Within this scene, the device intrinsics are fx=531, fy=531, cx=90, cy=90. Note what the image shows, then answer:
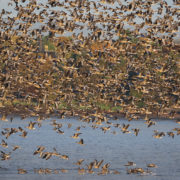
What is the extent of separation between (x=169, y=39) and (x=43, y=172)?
551 inches

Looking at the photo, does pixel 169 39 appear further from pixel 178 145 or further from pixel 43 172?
pixel 178 145

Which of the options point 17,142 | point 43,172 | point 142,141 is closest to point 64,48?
point 43,172

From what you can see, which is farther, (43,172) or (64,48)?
(43,172)

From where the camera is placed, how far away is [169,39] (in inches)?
1507

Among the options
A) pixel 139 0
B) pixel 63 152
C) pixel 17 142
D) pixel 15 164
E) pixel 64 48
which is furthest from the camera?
pixel 17 142

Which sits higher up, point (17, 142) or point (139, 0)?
point (139, 0)

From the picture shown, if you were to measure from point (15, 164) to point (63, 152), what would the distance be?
14720mm

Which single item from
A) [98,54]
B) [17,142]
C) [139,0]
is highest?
[139,0]

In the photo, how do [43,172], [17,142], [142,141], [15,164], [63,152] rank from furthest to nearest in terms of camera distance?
[142,141], [17,142], [63,152], [15,164], [43,172]

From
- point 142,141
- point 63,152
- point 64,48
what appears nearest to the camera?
point 64,48

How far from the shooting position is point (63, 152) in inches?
2345

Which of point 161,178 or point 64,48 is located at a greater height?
point 64,48

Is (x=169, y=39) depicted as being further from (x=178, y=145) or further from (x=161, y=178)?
(x=178, y=145)

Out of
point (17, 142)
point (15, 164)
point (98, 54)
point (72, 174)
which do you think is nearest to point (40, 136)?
point (17, 142)
